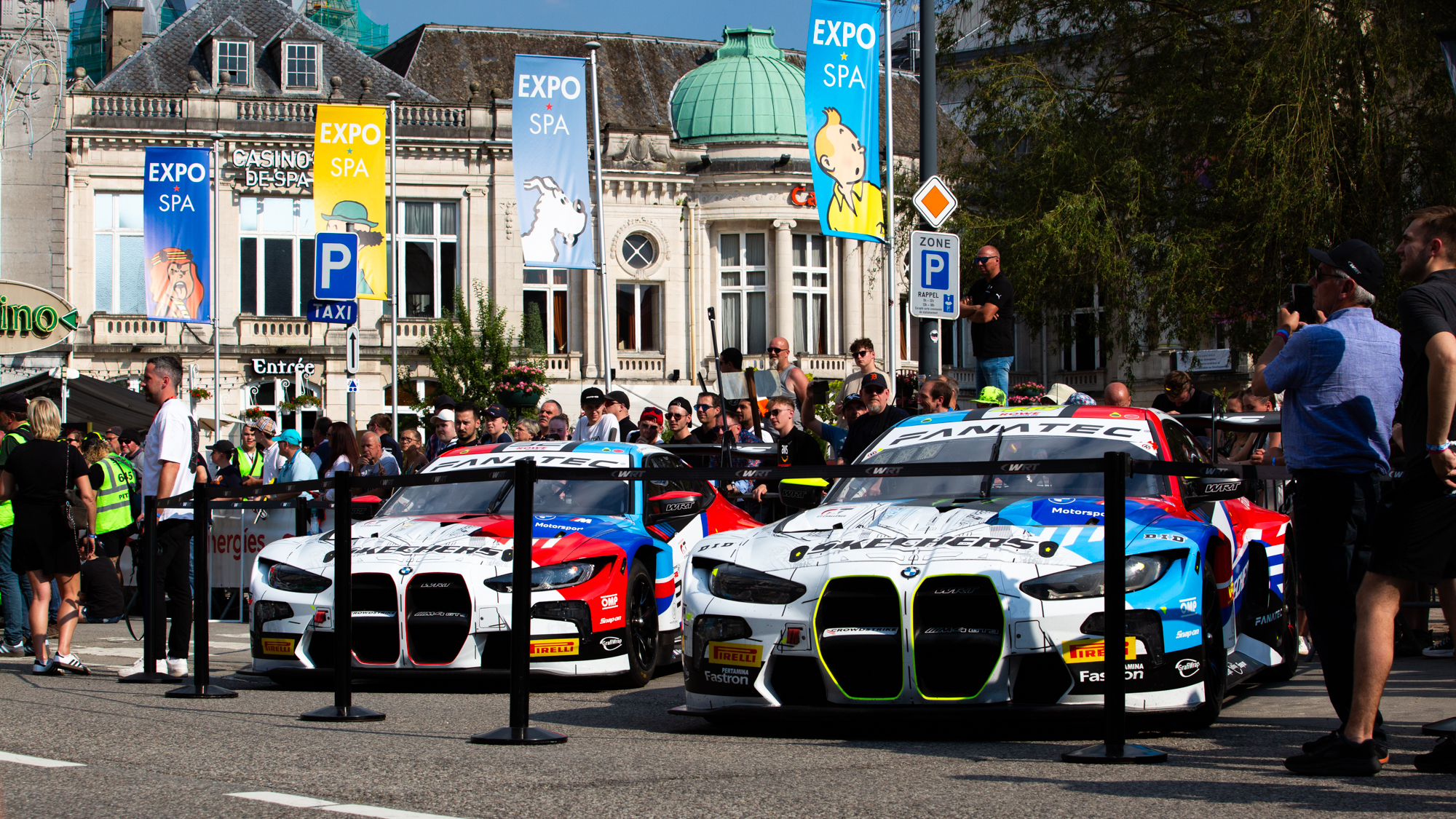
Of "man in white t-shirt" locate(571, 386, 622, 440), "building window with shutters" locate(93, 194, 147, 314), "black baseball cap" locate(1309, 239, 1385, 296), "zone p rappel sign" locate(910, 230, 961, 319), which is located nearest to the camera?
"black baseball cap" locate(1309, 239, 1385, 296)

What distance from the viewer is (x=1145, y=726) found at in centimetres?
716

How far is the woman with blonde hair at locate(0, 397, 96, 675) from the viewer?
1088 cm

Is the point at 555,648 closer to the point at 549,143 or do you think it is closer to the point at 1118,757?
the point at 1118,757

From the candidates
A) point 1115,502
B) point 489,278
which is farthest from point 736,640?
point 489,278

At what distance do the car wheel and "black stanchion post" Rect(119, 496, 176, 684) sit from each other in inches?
247

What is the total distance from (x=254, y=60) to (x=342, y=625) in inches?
1664

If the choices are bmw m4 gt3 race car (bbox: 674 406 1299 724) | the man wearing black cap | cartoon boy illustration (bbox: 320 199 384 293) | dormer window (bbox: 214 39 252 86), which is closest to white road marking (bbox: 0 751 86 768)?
bmw m4 gt3 race car (bbox: 674 406 1299 724)

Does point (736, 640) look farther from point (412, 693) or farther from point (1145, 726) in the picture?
point (412, 693)

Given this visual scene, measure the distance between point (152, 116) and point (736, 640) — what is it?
40.9 meters

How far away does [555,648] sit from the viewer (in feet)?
30.6

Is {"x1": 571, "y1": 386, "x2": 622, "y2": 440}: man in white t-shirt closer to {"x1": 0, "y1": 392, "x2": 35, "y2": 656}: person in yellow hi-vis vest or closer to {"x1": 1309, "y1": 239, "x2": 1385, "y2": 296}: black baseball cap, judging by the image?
{"x1": 0, "y1": 392, "x2": 35, "y2": 656}: person in yellow hi-vis vest

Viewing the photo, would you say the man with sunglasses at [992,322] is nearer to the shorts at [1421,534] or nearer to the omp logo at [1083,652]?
the omp logo at [1083,652]

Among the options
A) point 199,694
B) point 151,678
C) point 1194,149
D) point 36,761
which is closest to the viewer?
point 36,761

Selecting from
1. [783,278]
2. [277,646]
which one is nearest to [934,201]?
[277,646]
